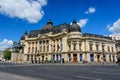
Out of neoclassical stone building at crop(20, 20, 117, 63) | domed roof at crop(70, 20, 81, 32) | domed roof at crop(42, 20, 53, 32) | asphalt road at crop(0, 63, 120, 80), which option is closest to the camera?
asphalt road at crop(0, 63, 120, 80)

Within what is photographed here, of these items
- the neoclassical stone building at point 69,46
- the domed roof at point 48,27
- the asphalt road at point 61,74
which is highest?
the domed roof at point 48,27

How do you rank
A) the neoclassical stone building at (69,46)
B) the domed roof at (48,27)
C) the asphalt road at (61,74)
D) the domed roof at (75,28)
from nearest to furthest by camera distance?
the asphalt road at (61,74)
the neoclassical stone building at (69,46)
the domed roof at (75,28)
the domed roof at (48,27)

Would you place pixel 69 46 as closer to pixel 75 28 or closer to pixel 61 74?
pixel 75 28

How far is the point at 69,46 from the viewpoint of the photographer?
80625mm

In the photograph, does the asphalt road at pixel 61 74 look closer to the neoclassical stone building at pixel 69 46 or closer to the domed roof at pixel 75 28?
the neoclassical stone building at pixel 69 46

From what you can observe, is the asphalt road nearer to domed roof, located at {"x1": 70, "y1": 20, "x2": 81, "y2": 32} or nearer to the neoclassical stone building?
the neoclassical stone building

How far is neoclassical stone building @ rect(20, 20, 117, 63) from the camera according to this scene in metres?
79.0

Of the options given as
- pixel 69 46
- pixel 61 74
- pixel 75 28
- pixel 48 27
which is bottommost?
pixel 61 74

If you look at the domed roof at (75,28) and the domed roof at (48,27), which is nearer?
the domed roof at (75,28)

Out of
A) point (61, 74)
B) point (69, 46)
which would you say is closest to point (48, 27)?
point (69, 46)

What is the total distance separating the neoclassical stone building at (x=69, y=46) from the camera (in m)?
79.0

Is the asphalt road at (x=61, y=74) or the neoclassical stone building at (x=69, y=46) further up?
the neoclassical stone building at (x=69, y=46)

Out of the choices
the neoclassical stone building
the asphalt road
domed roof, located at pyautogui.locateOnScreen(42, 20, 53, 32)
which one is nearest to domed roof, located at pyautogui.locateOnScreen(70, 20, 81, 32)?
the neoclassical stone building

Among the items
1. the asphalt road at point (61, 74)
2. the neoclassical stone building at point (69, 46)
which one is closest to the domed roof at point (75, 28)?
the neoclassical stone building at point (69, 46)
